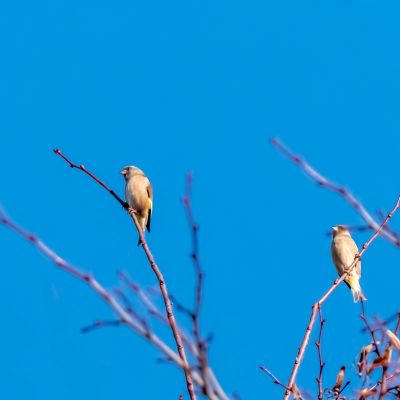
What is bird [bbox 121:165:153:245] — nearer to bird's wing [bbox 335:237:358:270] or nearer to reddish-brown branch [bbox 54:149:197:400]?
bird's wing [bbox 335:237:358:270]

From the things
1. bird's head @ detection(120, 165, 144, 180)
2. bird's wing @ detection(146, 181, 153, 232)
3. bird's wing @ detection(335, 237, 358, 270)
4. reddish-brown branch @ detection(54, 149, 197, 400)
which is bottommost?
reddish-brown branch @ detection(54, 149, 197, 400)

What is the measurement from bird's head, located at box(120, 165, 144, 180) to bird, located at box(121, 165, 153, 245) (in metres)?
0.16

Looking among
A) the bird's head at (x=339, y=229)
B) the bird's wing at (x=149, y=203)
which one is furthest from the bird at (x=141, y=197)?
the bird's head at (x=339, y=229)

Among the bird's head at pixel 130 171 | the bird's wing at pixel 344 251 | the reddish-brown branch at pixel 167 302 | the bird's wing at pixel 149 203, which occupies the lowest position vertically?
the reddish-brown branch at pixel 167 302

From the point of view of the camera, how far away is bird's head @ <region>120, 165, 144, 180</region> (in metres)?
10.2

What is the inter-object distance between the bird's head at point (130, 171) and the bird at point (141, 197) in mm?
156

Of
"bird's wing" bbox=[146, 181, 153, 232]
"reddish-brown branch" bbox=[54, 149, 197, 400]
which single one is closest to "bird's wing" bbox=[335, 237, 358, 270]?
"bird's wing" bbox=[146, 181, 153, 232]

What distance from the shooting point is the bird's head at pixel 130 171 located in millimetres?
10203

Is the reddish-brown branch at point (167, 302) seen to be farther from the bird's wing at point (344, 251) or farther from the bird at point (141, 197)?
the bird's wing at point (344, 251)

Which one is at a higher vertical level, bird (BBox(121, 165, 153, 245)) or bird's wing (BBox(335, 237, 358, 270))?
bird (BBox(121, 165, 153, 245))

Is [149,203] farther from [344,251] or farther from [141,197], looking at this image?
[344,251]

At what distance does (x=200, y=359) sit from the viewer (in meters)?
1.64

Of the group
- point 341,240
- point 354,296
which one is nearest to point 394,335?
point 354,296

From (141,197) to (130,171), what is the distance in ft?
2.48
